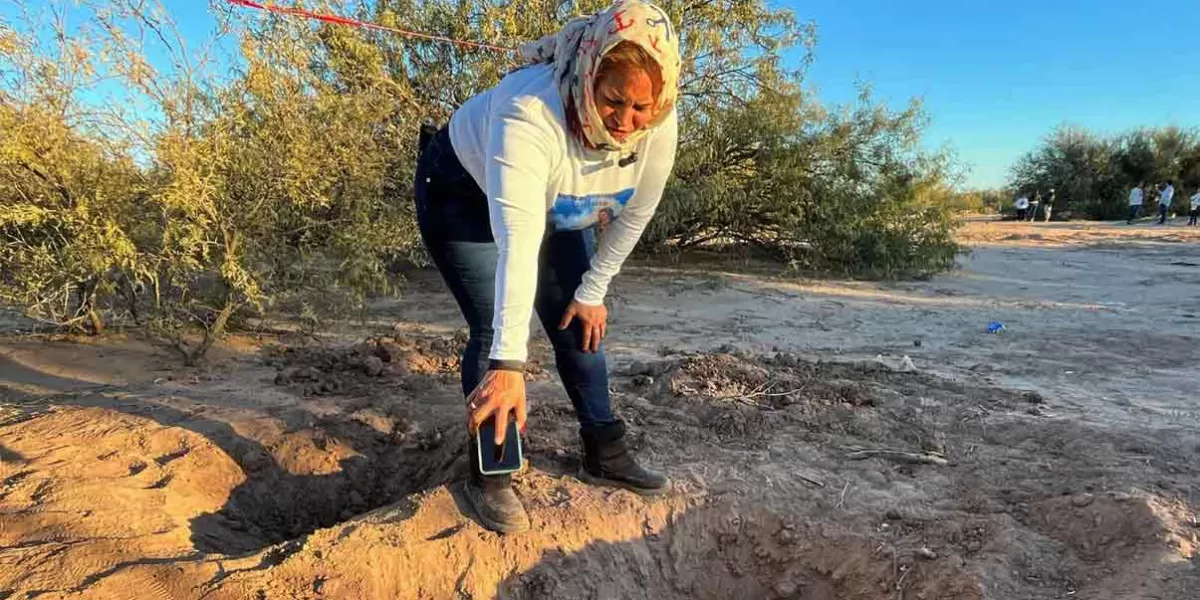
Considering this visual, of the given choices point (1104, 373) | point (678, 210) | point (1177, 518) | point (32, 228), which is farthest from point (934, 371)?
point (32, 228)

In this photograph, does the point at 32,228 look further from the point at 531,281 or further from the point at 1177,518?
the point at 1177,518

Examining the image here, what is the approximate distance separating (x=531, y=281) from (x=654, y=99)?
0.58 metres

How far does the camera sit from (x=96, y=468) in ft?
9.32

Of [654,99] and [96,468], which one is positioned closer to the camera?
[654,99]

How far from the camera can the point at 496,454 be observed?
2.41 m

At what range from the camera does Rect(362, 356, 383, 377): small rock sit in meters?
4.50

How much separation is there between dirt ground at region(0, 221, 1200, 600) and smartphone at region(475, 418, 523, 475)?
21 cm

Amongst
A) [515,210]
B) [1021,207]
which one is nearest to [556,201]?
[515,210]

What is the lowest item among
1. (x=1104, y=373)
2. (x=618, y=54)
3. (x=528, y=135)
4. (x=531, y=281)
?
(x=1104, y=373)

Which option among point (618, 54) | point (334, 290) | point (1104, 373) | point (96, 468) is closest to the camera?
point (618, 54)

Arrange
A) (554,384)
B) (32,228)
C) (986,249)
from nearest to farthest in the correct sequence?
(32,228), (554,384), (986,249)

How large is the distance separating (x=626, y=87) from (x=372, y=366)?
320 centimetres

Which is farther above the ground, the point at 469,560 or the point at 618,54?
the point at 618,54

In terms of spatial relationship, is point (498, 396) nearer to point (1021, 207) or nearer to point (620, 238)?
point (620, 238)
